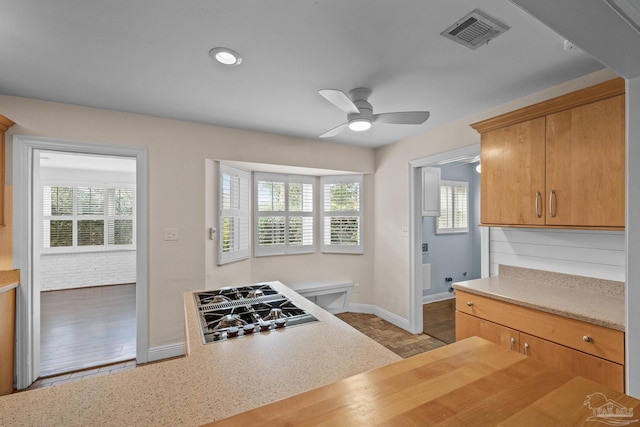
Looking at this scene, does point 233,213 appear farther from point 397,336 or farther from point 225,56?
point 397,336

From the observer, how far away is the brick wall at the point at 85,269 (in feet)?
17.6

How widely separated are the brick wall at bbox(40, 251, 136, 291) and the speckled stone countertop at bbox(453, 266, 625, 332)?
6.36 metres

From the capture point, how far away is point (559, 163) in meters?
1.90

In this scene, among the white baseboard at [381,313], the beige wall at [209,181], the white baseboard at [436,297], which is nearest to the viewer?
the beige wall at [209,181]

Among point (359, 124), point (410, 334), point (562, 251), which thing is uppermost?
point (359, 124)

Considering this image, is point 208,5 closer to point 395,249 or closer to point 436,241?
point 395,249

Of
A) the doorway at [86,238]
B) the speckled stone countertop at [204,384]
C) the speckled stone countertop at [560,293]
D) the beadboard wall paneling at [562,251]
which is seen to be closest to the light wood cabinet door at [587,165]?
the beadboard wall paneling at [562,251]

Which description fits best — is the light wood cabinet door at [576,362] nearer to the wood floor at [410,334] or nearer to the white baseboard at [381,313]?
the wood floor at [410,334]

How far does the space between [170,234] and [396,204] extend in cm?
264

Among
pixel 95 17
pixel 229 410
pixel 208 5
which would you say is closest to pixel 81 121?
pixel 95 17

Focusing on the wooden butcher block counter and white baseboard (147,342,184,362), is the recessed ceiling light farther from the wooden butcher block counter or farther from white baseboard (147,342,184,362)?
white baseboard (147,342,184,362)

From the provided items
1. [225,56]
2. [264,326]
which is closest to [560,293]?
[264,326]

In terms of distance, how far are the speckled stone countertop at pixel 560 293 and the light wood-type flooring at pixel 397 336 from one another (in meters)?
1.14

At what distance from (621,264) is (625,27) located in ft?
5.76
